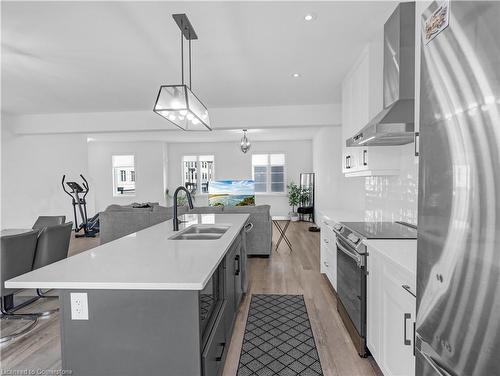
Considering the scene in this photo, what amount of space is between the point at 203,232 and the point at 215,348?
132 centimetres

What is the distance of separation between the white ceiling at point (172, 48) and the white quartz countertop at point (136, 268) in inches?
74.5

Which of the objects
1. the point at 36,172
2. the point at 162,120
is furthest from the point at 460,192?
the point at 36,172

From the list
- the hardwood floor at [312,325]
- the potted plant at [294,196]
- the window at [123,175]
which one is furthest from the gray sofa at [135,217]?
the window at [123,175]

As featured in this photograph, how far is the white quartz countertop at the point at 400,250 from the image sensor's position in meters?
1.50

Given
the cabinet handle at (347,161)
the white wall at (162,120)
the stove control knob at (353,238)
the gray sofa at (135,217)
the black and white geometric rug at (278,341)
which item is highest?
the white wall at (162,120)

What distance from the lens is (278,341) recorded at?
2426 mm

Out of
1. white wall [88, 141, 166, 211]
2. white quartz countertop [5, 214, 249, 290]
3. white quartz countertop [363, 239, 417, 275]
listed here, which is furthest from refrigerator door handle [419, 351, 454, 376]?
white wall [88, 141, 166, 211]

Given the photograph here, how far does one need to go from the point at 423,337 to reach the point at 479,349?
27cm

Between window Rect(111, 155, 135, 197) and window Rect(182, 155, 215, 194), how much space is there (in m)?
1.76

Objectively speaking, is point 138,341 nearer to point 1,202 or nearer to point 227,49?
point 227,49

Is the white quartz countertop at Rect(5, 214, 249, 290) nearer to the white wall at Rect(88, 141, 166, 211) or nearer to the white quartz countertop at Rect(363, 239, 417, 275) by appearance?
the white quartz countertop at Rect(363, 239, 417, 275)

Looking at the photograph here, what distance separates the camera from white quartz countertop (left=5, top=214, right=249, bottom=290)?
1234mm

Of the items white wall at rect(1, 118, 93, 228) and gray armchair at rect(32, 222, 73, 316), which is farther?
white wall at rect(1, 118, 93, 228)

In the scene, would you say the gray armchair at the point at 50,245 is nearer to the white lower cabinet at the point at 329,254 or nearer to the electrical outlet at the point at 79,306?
the electrical outlet at the point at 79,306
